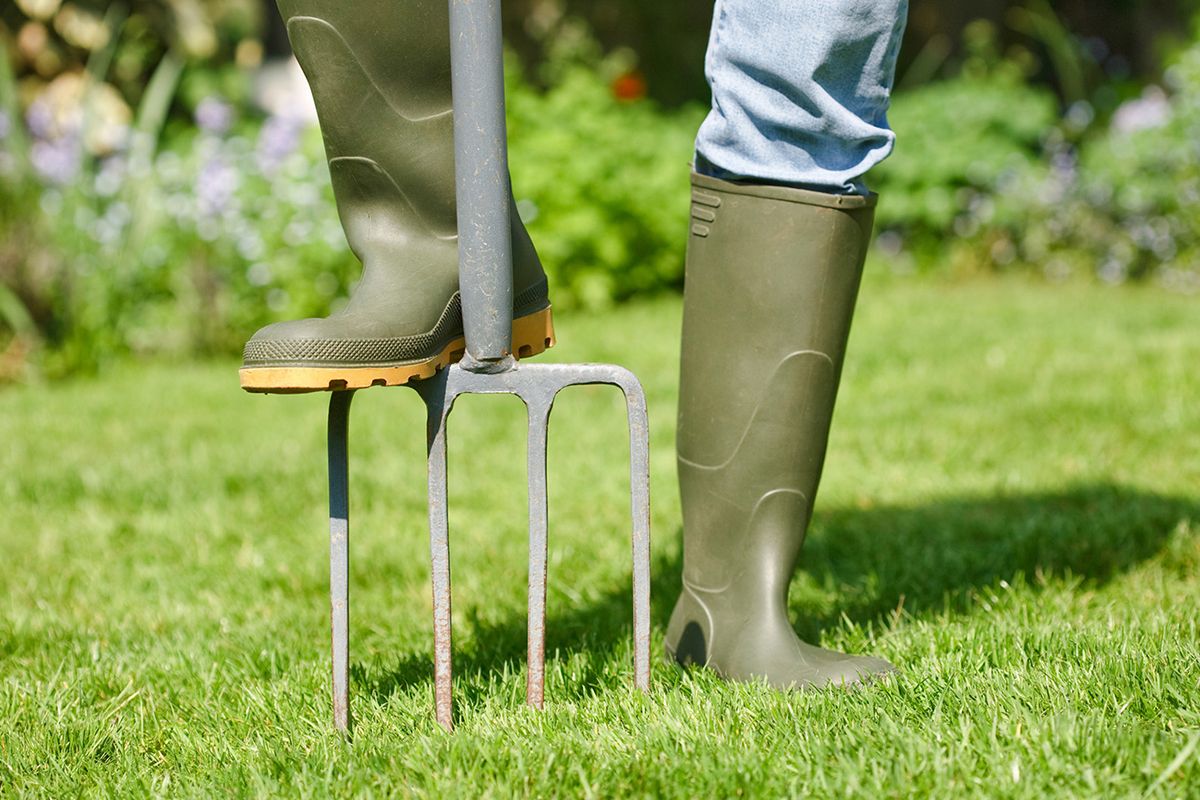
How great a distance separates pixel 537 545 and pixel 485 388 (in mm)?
222

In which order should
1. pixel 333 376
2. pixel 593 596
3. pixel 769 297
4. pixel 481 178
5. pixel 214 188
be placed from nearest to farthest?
pixel 333 376 → pixel 481 178 → pixel 769 297 → pixel 593 596 → pixel 214 188

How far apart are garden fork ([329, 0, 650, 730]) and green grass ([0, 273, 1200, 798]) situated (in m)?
0.12

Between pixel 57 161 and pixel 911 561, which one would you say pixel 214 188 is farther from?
pixel 911 561

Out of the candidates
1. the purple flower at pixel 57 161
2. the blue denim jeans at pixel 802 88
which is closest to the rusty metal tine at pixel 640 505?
the blue denim jeans at pixel 802 88

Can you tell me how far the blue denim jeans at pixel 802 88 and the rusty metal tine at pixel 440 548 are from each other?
1.71 ft

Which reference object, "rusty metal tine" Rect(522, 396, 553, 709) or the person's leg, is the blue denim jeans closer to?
the person's leg

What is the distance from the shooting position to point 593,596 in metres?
2.38

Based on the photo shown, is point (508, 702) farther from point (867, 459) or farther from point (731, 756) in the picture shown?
point (867, 459)

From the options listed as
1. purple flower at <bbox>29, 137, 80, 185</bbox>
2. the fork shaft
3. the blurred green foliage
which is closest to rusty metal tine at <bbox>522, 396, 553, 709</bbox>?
the fork shaft

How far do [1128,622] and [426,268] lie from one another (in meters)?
1.20

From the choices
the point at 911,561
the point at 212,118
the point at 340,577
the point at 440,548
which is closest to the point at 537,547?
the point at 440,548

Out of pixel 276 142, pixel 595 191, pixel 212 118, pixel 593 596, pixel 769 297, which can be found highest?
pixel 769 297

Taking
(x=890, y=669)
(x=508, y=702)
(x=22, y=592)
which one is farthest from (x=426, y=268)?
(x=22, y=592)

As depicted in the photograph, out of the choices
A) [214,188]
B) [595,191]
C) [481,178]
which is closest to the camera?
[481,178]
